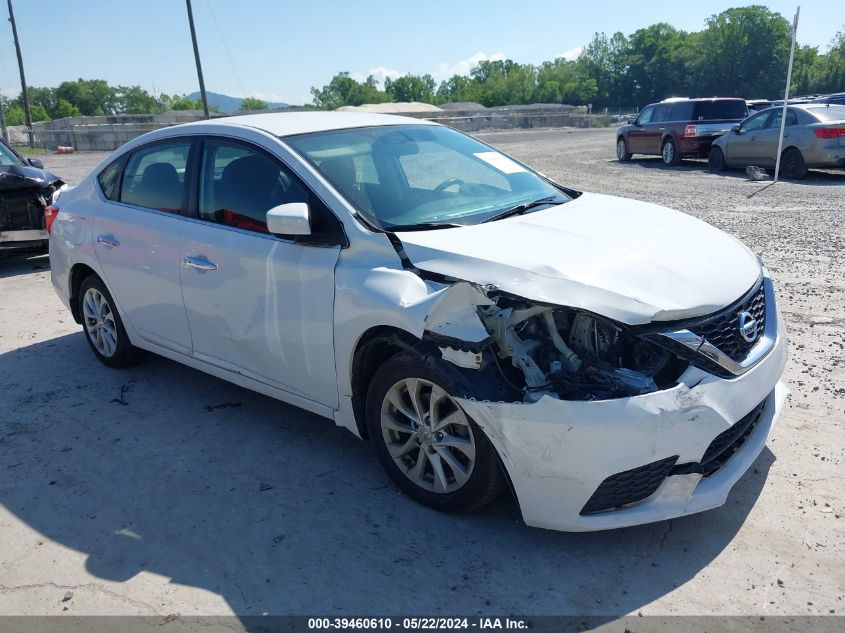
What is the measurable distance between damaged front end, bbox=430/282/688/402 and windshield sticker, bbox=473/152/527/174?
5.52ft

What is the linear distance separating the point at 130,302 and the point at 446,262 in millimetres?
2724

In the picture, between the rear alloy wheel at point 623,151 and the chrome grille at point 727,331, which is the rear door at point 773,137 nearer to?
→ the rear alloy wheel at point 623,151

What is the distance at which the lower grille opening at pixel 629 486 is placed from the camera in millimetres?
2967

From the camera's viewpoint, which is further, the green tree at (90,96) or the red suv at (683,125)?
the green tree at (90,96)

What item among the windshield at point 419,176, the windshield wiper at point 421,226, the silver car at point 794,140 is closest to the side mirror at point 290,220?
the windshield at point 419,176

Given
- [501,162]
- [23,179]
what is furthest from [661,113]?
[501,162]

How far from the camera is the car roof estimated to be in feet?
14.4

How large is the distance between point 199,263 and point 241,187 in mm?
520

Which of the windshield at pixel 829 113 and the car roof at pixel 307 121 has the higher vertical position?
the car roof at pixel 307 121

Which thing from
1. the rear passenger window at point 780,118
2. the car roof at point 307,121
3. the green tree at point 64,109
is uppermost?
the green tree at point 64,109

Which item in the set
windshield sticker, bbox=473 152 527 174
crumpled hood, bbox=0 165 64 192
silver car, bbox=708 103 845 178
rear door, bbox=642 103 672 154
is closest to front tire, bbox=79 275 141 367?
windshield sticker, bbox=473 152 527 174

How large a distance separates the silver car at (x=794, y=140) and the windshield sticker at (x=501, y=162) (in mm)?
11735

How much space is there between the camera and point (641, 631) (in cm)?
272

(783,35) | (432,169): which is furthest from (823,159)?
(783,35)
